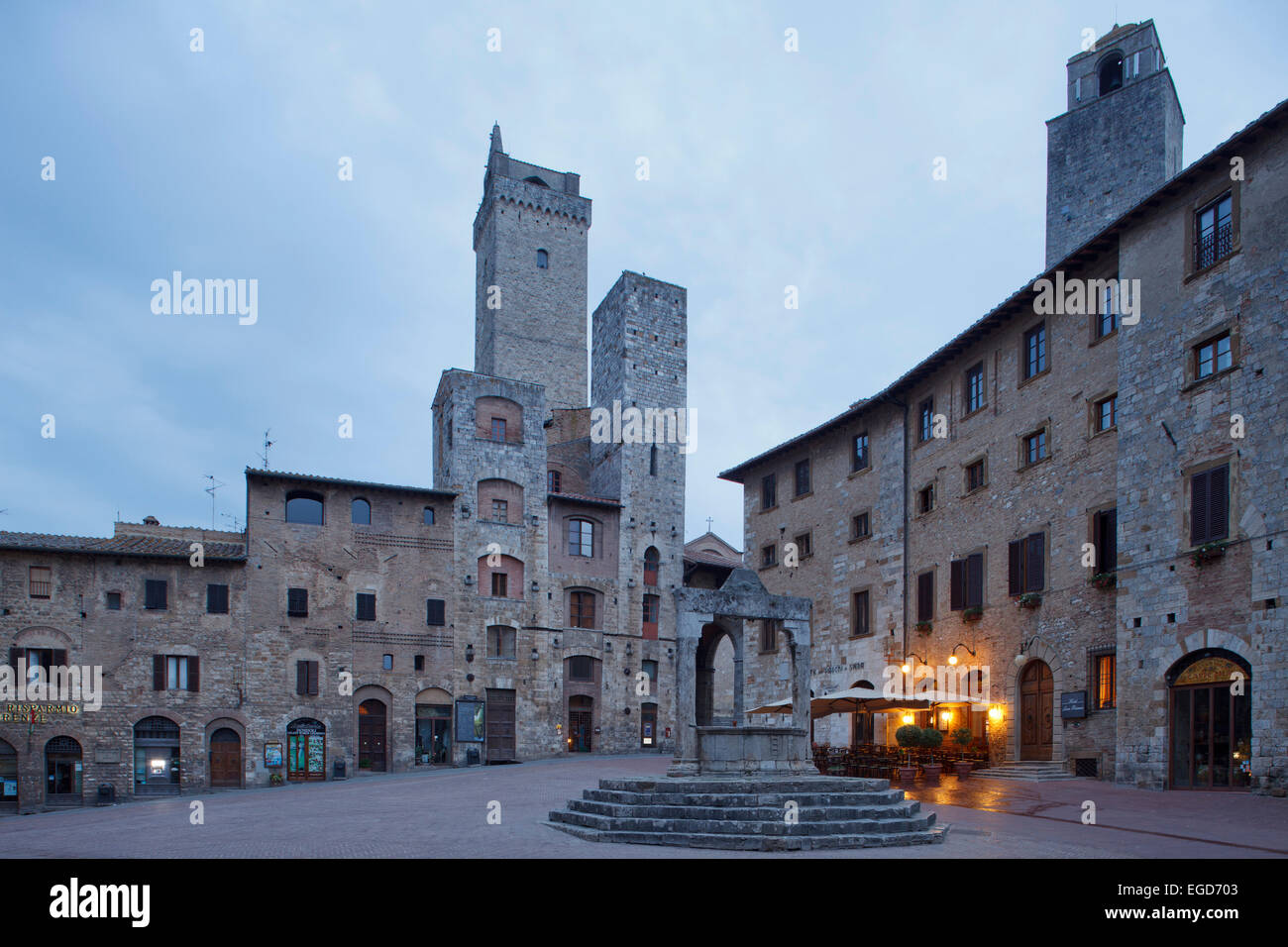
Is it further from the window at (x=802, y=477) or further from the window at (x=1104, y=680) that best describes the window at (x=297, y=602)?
the window at (x=1104, y=680)

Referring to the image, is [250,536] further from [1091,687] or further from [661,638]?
[1091,687]

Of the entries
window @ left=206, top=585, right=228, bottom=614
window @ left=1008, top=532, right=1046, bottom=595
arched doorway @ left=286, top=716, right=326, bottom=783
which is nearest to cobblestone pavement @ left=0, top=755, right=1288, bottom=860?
window @ left=1008, top=532, right=1046, bottom=595

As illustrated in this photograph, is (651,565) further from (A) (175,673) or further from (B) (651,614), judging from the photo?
(A) (175,673)

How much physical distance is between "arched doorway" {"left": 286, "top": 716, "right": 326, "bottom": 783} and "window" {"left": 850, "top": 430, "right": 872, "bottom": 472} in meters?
20.7

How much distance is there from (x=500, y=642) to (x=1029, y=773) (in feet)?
70.0

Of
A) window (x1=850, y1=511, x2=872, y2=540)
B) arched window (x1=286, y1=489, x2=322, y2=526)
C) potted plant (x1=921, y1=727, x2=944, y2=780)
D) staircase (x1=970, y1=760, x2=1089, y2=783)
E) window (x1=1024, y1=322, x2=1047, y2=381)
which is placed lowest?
staircase (x1=970, y1=760, x2=1089, y2=783)

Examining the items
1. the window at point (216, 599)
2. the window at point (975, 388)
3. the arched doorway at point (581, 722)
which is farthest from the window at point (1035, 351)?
the window at point (216, 599)

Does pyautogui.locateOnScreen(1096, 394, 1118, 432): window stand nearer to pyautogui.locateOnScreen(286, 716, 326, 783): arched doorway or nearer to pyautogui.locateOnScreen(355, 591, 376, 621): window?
pyautogui.locateOnScreen(355, 591, 376, 621): window

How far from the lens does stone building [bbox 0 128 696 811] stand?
33969 millimetres

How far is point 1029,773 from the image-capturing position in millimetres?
25031

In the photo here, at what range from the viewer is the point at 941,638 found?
30.9m

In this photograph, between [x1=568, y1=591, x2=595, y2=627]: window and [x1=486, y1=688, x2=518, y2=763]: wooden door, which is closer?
[x1=486, y1=688, x2=518, y2=763]: wooden door
